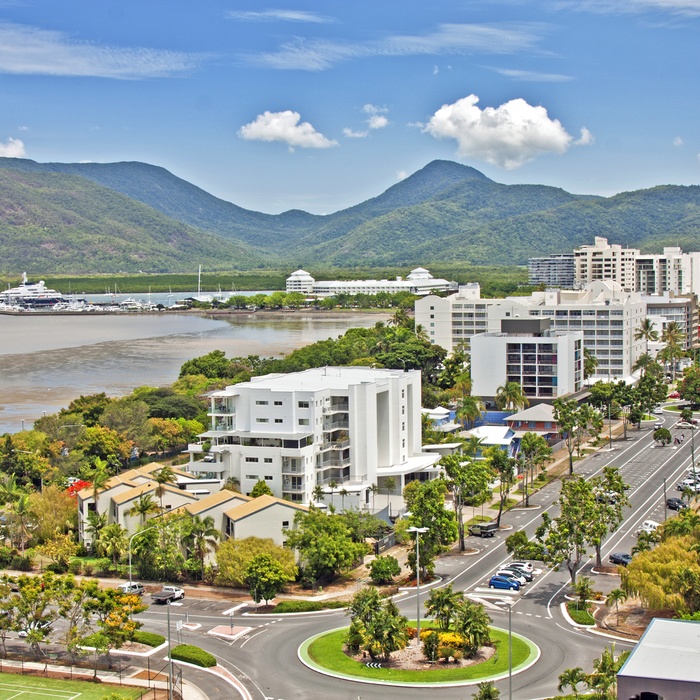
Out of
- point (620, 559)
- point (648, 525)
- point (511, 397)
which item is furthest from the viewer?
point (511, 397)

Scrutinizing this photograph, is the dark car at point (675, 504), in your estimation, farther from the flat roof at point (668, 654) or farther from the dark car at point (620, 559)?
the flat roof at point (668, 654)

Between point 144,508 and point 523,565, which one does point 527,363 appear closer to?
point 523,565

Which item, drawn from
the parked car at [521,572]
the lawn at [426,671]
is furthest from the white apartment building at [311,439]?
the lawn at [426,671]

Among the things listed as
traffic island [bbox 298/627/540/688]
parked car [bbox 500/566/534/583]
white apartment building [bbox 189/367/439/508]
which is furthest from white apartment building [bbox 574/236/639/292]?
traffic island [bbox 298/627/540/688]

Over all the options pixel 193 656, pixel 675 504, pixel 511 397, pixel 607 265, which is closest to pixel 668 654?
pixel 193 656

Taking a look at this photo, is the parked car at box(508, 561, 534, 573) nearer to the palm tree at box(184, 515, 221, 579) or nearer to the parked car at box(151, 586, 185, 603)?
the palm tree at box(184, 515, 221, 579)

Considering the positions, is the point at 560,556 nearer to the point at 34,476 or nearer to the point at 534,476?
the point at 534,476

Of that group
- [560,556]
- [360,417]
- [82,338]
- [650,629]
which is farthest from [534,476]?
[82,338]
